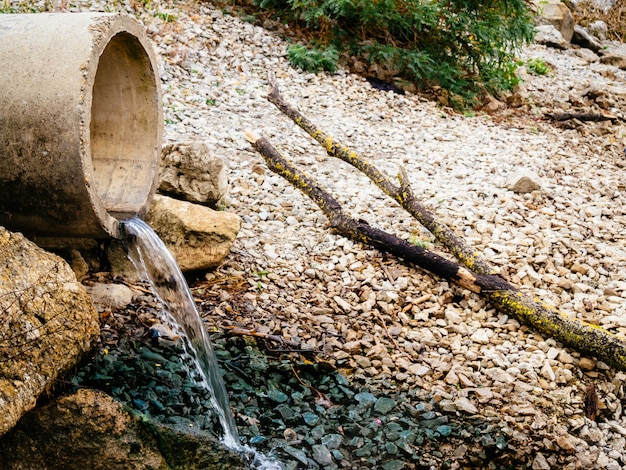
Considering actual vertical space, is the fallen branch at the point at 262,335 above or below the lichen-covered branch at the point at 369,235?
below

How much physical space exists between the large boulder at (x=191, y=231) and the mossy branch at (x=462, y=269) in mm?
1119

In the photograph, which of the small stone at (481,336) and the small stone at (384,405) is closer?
the small stone at (384,405)

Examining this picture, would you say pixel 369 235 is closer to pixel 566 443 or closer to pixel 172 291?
pixel 172 291

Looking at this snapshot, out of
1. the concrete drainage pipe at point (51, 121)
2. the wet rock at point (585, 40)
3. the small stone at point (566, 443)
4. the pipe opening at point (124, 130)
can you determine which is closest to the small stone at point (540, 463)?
the small stone at point (566, 443)

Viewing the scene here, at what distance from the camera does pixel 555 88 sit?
31.8ft

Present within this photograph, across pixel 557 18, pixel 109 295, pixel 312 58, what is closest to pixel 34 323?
pixel 109 295

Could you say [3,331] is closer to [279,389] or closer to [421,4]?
[279,389]

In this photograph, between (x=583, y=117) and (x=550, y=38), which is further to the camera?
(x=550, y=38)

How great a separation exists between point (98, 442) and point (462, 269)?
285 cm

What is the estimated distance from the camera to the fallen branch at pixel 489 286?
3.97 meters

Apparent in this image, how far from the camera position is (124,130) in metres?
4.50

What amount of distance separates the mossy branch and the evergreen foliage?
2.82 metres

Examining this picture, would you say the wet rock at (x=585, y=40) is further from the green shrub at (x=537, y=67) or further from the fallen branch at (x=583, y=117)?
the fallen branch at (x=583, y=117)

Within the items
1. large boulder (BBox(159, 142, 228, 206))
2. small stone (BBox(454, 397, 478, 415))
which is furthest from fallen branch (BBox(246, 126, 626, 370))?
large boulder (BBox(159, 142, 228, 206))
